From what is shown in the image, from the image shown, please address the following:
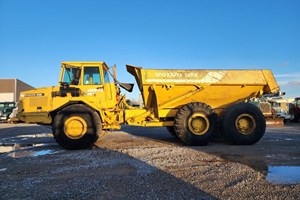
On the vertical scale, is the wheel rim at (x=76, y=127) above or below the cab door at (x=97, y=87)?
below

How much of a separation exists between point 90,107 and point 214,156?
411 cm

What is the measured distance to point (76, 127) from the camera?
898 centimetres

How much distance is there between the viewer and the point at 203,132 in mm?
9727

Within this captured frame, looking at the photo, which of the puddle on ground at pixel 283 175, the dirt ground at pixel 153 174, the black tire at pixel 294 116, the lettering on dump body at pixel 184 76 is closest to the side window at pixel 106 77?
the lettering on dump body at pixel 184 76

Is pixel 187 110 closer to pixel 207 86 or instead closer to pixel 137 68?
pixel 207 86

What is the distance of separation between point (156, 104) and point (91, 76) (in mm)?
2440

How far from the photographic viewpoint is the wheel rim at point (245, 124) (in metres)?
9.91

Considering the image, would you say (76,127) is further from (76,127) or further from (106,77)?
(106,77)

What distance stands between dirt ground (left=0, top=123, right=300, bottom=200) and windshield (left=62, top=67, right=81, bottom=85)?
228 centimetres

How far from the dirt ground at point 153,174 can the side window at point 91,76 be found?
229cm

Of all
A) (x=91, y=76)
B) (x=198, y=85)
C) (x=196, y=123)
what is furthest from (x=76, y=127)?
(x=198, y=85)

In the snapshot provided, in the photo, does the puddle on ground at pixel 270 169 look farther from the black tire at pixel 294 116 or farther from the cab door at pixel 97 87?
the black tire at pixel 294 116

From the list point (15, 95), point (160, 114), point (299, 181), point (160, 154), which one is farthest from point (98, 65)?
point (15, 95)

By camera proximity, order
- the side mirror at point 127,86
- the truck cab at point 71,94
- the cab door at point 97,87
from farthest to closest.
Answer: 1. the side mirror at point 127,86
2. the cab door at point 97,87
3. the truck cab at point 71,94
